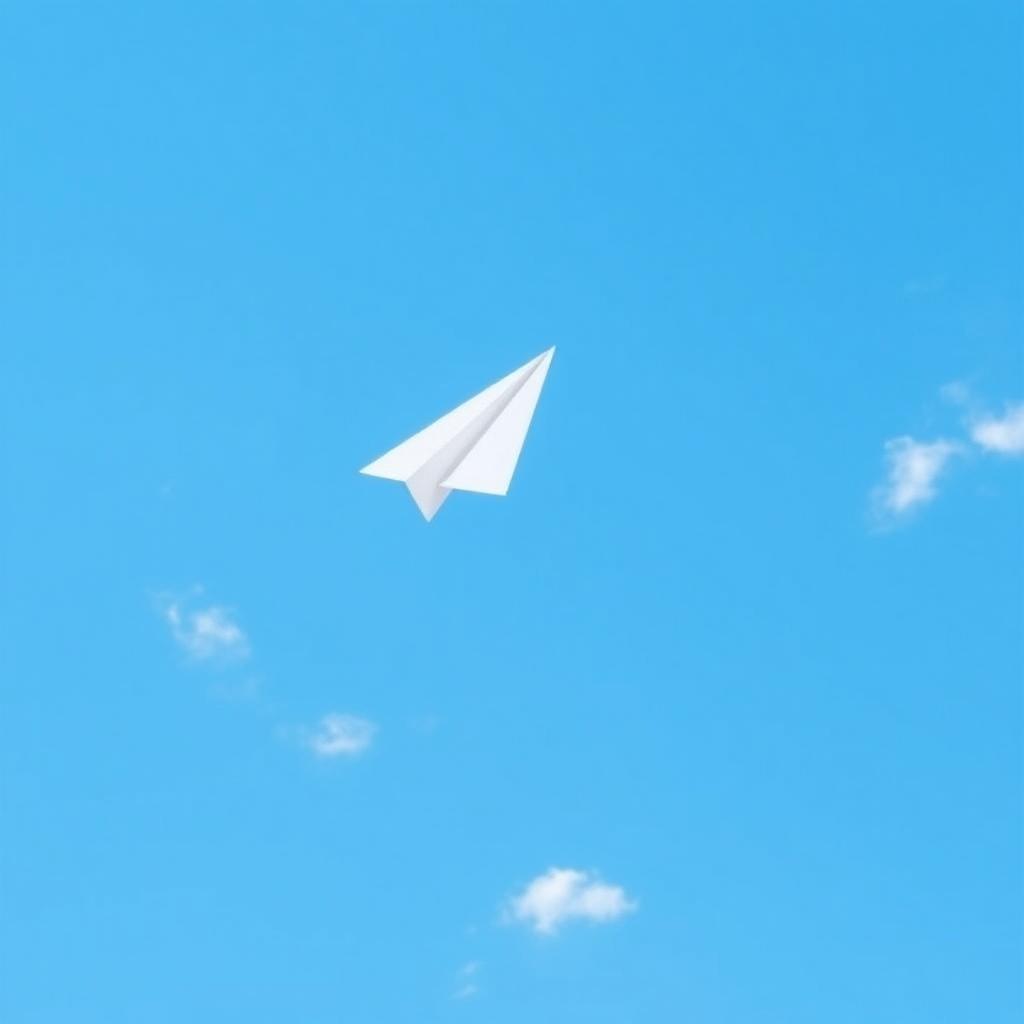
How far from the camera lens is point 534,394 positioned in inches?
1013

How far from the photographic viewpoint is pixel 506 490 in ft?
78.9

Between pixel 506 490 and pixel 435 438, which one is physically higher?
pixel 435 438

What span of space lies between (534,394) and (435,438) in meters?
2.25

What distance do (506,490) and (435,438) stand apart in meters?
2.15

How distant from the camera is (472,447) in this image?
82.9ft

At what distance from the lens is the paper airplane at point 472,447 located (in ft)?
81.1

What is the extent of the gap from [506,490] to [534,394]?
2658 millimetres

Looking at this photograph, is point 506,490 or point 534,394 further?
point 534,394

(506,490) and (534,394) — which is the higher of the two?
(534,394)

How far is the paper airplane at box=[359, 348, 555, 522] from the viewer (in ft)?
81.1
